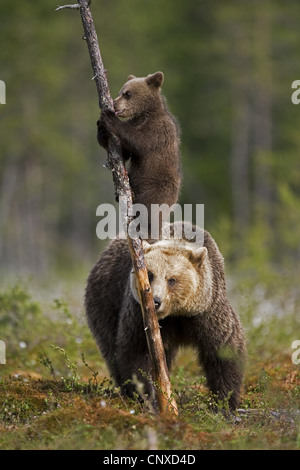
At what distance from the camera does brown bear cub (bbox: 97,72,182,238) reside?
21.6 feet

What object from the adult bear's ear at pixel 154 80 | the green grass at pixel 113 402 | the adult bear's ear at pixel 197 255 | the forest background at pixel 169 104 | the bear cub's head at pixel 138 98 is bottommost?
the green grass at pixel 113 402

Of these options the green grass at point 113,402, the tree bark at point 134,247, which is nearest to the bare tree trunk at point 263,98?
the green grass at point 113,402

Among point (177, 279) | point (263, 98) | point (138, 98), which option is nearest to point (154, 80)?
point (138, 98)

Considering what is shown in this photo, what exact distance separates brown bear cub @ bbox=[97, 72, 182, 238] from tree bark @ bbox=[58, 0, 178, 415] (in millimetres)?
129

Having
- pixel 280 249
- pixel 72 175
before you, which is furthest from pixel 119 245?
pixel 72 175

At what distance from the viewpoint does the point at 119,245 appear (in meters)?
8.05

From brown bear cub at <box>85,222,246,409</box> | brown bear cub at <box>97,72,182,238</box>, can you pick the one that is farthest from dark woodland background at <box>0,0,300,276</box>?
brown bear cub at <box>97,72,182,238</box>

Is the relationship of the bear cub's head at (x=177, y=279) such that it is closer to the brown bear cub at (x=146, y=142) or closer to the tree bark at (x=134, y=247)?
the tree bark at (x=134, y=247)

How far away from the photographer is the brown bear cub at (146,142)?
6.60 m

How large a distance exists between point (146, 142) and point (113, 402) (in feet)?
7.76

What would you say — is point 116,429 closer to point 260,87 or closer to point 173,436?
point 173,436

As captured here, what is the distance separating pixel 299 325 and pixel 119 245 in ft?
14.4

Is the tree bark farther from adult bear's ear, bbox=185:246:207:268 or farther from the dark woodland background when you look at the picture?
the dark woodland background
